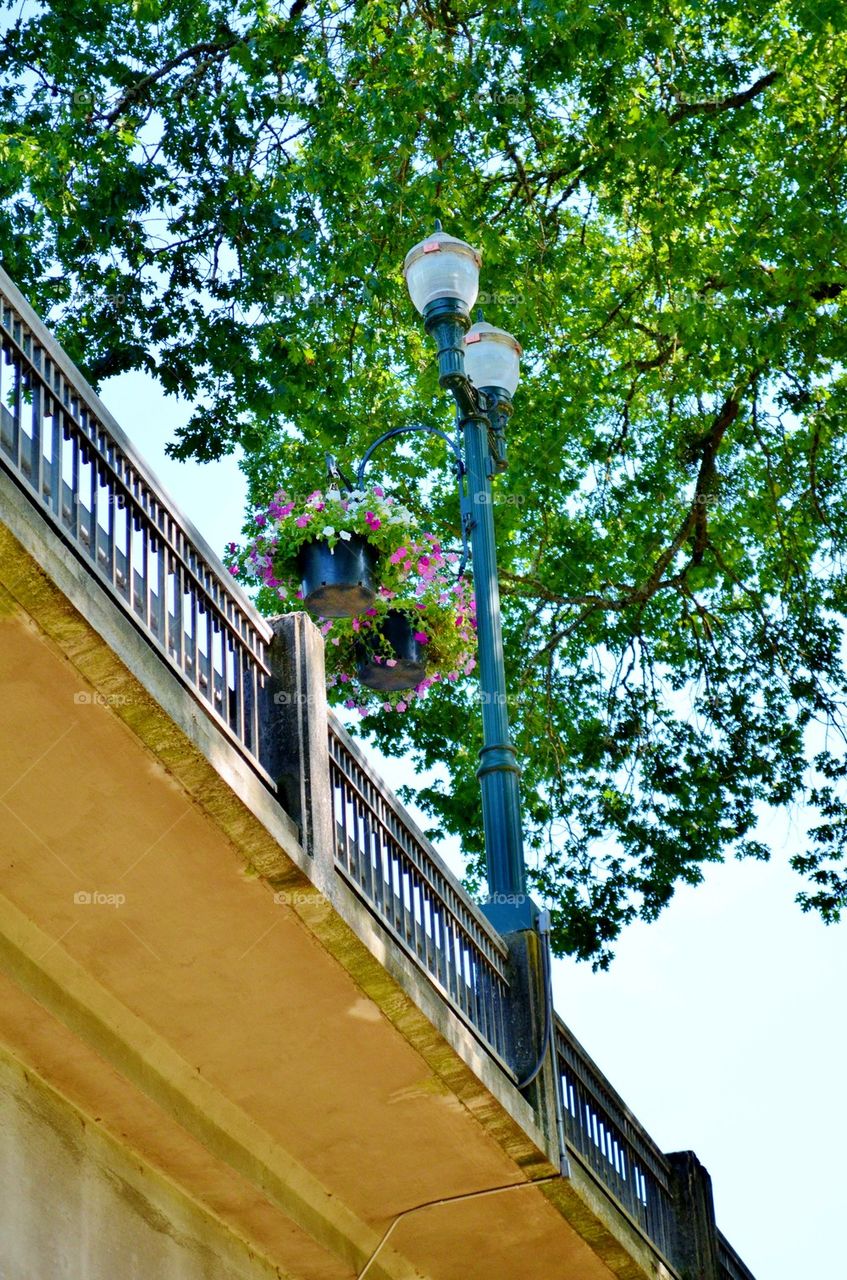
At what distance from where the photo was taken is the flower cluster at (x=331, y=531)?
36.4ft

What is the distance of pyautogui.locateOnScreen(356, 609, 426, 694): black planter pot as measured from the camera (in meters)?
11.7

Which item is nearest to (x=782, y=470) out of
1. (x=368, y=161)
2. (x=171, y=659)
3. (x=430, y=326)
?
(x=368, y=161)

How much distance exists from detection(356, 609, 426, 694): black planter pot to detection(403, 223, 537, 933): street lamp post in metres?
0.42

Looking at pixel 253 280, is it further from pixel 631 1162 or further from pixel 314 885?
pixel 314 885

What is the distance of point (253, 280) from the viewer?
18.1 m

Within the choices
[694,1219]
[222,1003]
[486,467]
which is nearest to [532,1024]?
[222,1003]

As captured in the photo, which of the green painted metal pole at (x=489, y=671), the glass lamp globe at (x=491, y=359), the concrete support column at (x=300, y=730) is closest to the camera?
the concrete support column at (x=300, y=730)

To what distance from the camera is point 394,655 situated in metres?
11.7

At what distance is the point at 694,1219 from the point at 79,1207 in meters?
6.04

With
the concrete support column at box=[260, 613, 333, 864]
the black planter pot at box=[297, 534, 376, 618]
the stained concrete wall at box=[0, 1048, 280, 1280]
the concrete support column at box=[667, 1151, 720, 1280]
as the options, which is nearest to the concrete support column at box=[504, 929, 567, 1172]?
the stained concrete wall at box=[0, 1048, 280, 1280]


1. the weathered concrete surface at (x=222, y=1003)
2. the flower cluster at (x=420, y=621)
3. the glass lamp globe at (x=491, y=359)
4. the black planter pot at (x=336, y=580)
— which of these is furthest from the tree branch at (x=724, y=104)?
the weathered concrete surface at (x=222, y=1003)

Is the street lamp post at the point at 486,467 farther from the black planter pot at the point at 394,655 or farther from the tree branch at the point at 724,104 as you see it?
the tree branch at the point at 724,104

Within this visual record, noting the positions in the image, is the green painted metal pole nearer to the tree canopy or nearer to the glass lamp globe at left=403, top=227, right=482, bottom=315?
the glass lamp globe at left=403, top=227, right=482, bottom=315

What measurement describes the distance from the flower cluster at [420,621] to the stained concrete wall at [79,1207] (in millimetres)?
3388
